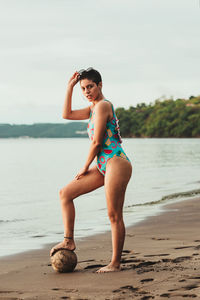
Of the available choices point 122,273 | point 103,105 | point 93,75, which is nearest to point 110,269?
point 122,273

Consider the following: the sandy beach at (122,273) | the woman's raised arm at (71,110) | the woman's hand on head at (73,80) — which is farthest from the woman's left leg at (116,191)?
the woman's hand on head at (73,80)

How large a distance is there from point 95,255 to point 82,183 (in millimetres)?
1717

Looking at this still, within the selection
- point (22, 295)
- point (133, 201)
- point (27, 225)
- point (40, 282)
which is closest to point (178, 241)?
point (40, 282)

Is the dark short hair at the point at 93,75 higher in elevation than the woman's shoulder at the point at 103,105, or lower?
higher

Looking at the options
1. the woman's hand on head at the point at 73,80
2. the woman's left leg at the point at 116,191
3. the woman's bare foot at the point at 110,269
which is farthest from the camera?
the woman's hand on head at the point at 73,80

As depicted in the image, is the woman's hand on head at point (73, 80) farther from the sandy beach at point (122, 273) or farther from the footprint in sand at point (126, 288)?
the footprint in sand at point (126, 288)

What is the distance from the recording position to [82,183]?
557 cm

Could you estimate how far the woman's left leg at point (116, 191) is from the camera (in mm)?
5426

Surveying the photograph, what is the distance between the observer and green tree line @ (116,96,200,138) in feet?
515

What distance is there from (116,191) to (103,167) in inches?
12.6

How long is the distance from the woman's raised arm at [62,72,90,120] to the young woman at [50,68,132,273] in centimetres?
8

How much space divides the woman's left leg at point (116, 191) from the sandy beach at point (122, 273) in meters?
0.30

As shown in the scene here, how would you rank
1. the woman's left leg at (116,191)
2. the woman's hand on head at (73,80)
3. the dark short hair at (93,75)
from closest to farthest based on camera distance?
the woman's left leg at (116,191) → the dark short hair at (93,75) → the woman's hand on head at (73,80)

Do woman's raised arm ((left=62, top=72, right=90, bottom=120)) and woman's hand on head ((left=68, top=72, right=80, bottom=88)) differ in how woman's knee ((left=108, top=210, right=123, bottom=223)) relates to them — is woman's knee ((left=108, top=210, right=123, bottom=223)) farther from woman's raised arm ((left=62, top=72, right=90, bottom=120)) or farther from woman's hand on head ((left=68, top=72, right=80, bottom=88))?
woman's hand on head ((left=68, top=72, right=80, bottom=88))
